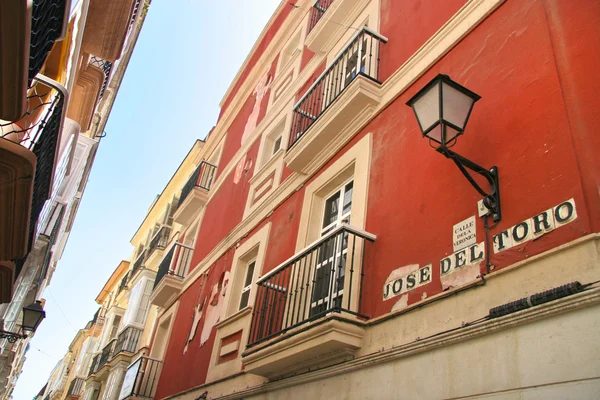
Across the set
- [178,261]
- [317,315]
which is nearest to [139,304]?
[178,261]

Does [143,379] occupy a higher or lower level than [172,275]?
lower

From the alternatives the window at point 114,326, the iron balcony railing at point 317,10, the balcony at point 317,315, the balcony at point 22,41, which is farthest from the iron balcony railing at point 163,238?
the balcony at point 22,41

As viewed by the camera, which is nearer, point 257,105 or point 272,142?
point 272,142

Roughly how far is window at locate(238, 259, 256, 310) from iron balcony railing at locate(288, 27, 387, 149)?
104 inches

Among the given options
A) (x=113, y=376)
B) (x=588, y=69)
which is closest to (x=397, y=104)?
(x=588, y=69)

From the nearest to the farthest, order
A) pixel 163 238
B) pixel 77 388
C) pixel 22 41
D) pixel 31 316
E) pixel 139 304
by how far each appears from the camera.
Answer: pixel 22 41, pixel 31 316, pixel 139 304, pixel 163 238, pixel 77 388

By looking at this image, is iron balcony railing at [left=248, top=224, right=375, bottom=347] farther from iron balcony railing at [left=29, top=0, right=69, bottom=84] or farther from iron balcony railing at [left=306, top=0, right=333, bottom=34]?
iron balcony railing at [left=306, top=0, right=333, bottom=34]

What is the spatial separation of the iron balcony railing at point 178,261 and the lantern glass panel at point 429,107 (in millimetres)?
10969

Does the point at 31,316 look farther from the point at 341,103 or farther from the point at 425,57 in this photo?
the point at 425,57

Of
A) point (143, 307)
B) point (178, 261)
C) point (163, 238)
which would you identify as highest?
point (163, 238)

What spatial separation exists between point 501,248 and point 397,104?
9.62 feet

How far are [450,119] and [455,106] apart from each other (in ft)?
0.48

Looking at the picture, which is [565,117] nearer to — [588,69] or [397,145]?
[588,69]

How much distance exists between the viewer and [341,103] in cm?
691
